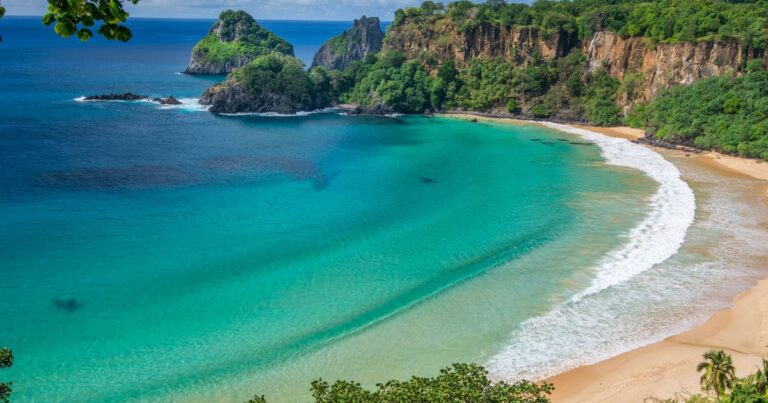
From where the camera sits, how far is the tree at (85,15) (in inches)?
261

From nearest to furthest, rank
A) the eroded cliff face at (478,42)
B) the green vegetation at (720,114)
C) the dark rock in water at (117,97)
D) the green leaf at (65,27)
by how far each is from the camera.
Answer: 1. the green leaf at (65,27)
2. the green vegetation at (720,114)
3. the eroded cliff face at (478,42)
4. the dark rock in water at (117,97)

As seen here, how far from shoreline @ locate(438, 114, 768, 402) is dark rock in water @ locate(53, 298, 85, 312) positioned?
21.8 metres

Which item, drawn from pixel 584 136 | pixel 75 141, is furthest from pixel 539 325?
pixel 75 141

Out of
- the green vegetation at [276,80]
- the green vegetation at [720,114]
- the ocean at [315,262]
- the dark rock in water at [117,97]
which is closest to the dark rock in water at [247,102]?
the green vegetation at [276,80]

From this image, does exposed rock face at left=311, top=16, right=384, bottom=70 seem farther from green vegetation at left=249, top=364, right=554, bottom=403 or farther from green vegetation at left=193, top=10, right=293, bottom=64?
green vegetation at left=249, top=364, right=554, bottom=403

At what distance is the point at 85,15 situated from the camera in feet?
22.3

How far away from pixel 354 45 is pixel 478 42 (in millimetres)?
45744

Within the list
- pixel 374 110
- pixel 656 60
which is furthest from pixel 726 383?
pixel 374 110

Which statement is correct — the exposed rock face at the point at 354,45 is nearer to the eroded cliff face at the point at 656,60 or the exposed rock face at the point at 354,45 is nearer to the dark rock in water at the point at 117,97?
the dark rock in water at the point at 117,97

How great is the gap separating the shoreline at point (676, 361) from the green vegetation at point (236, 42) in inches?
4686

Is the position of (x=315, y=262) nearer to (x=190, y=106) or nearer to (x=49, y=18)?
(x=49, y=18)

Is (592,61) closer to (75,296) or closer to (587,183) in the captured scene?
(587,183)

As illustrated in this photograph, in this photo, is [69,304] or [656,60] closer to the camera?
[69,304]

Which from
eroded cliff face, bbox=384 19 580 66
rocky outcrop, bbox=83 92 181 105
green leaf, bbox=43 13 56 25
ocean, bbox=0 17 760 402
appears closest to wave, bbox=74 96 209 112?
rocky outcrop, bbox=83 92 181 105
